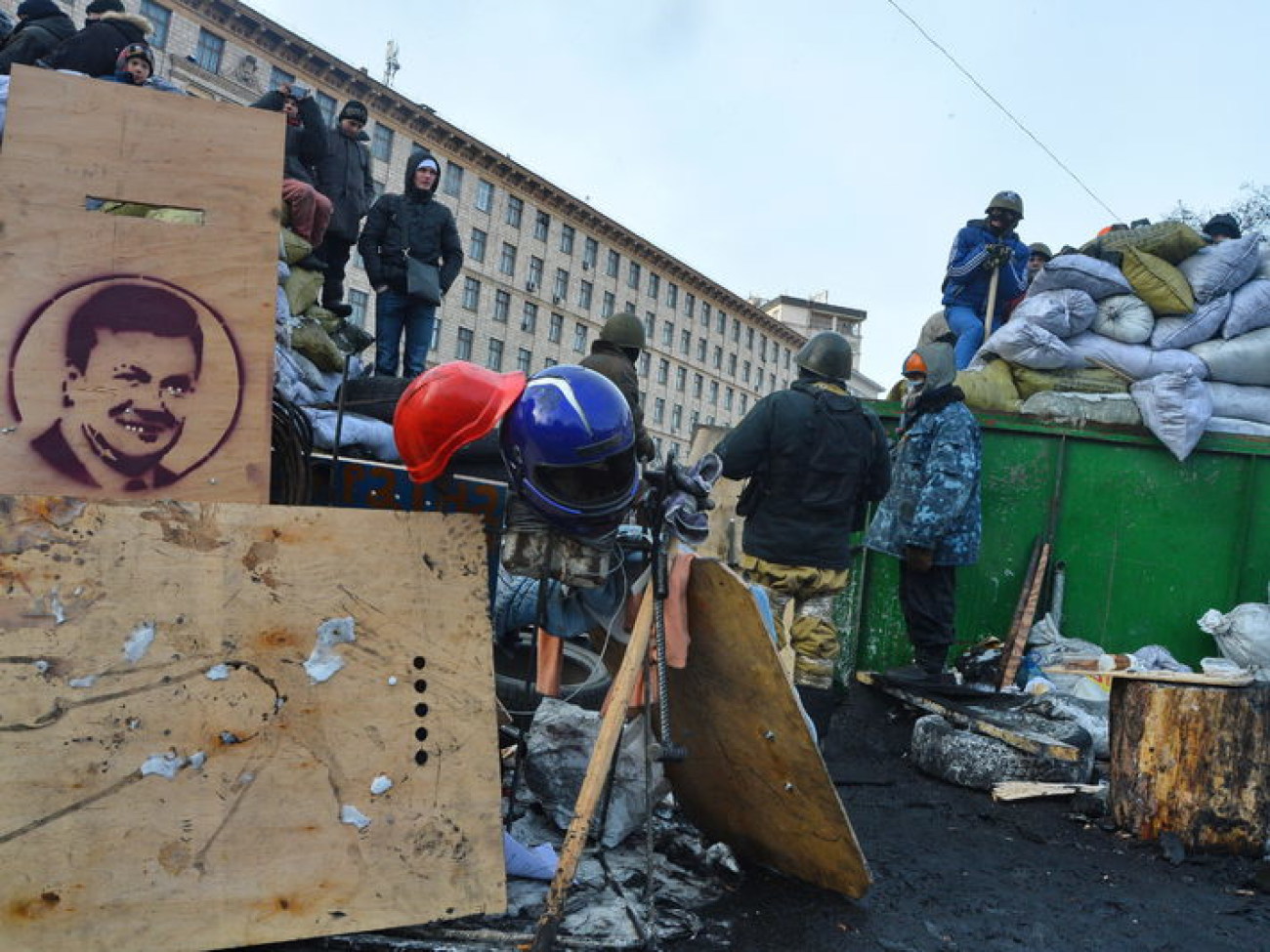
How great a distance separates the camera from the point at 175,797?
73.7 inches

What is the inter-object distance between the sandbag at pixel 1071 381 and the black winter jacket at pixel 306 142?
4735mm

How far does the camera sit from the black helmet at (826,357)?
431 centimetres

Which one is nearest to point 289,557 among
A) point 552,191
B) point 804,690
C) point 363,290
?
point 804,690

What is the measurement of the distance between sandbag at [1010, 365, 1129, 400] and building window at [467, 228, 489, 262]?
36043 millimetres

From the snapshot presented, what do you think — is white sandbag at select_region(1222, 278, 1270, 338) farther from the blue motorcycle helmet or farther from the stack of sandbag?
the blue motorcycle helmet

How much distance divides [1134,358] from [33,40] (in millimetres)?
6538

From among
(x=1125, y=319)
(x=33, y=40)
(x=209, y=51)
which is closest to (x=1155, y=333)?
(x=1125, y=319)

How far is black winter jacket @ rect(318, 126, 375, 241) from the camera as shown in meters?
6.36

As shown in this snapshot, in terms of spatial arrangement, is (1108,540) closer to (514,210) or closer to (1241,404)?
(1241,404)

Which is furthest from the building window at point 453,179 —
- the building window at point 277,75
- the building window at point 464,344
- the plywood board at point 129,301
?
the plywood board at point 129,301

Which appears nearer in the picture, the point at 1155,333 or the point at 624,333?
the point at 624,333

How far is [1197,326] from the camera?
579cm

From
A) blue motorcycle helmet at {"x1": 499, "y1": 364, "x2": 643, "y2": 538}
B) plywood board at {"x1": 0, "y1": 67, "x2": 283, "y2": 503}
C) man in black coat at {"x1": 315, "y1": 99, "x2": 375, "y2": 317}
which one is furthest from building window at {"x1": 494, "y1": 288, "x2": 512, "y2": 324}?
blue motorcycle helmet at {"x1": 499, "y1": 364, "x2": 643, "y2": 538}

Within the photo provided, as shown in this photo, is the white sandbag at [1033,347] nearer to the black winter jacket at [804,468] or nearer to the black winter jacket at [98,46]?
the black winter jacket at [804,468]
